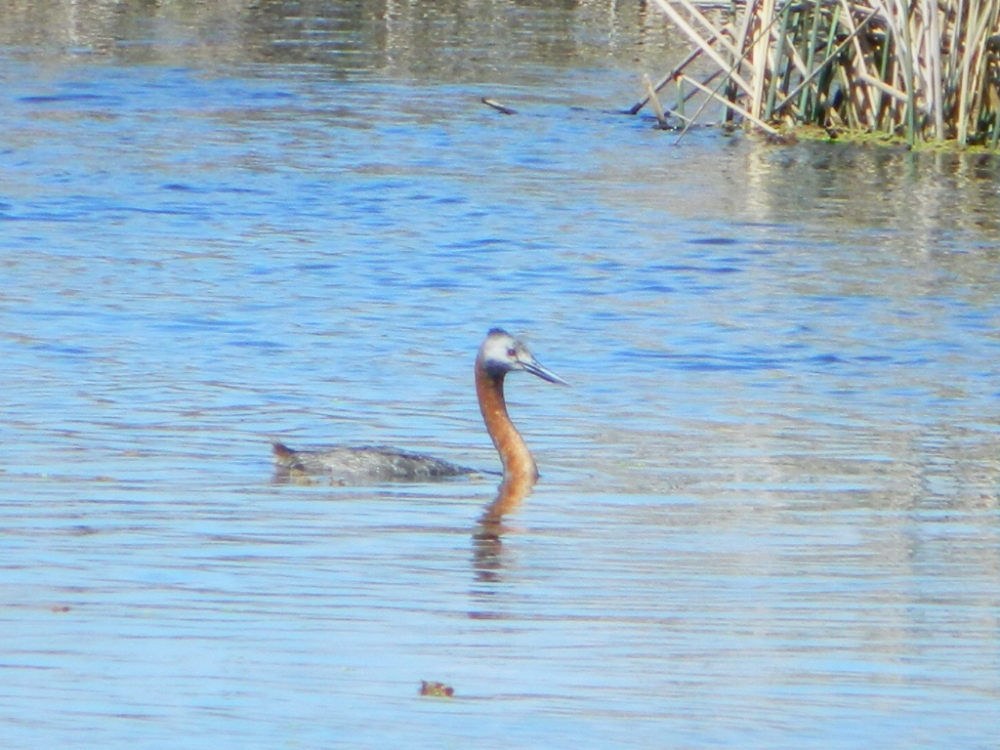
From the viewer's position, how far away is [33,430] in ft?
25.4

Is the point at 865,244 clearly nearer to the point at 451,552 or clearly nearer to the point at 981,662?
the point at 451,552

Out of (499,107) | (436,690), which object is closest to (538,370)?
(436,690)

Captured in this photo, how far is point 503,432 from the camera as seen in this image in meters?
7.63

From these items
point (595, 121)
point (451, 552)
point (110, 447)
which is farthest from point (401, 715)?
point (595, 121)

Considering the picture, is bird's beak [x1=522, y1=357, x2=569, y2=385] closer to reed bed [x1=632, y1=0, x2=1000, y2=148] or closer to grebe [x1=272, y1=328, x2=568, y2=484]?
grebe [x1=272, y1=328, x2=568, y2=484]

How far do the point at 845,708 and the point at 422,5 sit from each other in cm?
2874

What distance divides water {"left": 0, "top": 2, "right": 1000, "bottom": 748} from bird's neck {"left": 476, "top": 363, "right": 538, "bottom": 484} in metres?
0.15

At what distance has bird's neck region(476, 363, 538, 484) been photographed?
24.3 ft

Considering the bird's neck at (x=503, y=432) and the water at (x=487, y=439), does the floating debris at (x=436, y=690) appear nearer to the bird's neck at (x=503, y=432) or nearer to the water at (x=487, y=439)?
the water at (x=487, y=439)

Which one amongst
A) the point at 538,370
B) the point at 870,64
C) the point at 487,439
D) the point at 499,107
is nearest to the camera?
the point at 538,370

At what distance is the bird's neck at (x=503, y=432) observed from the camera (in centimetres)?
740

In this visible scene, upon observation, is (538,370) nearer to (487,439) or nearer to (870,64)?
(487,439)

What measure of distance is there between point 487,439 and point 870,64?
9.78m

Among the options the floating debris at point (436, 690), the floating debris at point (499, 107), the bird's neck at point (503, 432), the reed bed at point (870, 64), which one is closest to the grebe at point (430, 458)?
the bird's neck at point (503, 432)
